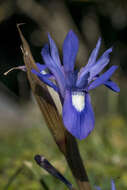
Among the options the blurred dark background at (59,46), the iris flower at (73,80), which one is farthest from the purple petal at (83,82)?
the blurred dark background at (59,46)

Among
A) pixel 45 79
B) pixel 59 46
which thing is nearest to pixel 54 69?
pixel 45 79

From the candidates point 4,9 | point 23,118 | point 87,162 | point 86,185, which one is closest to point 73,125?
point 86,185

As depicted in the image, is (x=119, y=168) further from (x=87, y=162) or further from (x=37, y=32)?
(x=37, y=32)

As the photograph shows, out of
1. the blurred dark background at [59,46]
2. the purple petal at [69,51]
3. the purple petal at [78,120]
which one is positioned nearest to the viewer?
the purple petal at [78,120]

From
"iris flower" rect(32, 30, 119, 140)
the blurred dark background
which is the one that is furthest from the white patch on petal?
the blurred dark background

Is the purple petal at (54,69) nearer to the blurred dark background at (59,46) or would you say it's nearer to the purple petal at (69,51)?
the purple petal at (69,51)

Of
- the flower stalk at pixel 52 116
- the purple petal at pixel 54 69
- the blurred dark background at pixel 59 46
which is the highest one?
the purple petal at pixel 54 69

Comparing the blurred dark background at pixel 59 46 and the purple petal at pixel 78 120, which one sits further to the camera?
the blurred dark background at pixel 59 46
